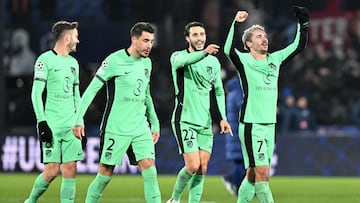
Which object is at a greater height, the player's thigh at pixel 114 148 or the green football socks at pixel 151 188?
the player's thigh at pixel 114 148

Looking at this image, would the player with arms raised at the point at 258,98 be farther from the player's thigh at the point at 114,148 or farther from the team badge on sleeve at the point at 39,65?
the team badge on sleeve at the point at 39,65

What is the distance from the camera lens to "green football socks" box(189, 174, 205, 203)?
12.9m

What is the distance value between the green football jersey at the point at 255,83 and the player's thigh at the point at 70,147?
1844 mm

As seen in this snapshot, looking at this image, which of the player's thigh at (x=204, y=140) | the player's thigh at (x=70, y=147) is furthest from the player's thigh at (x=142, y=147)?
the player's thigh at (x=204, y=140)

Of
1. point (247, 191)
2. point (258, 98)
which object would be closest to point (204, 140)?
point (247, 191)

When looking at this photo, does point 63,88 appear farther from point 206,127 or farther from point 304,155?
point 304,155

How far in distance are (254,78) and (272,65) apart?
257mm

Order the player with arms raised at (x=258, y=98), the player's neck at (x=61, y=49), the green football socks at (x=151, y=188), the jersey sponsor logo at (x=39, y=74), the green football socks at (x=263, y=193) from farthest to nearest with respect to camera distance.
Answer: the player's neck at (x=61, y=49) < the jersey sponsor logo at (x=39, y=74) < the player with arms raised at (x=258, y=98) < the green football socks at (x=263, y=193) < the green football socks at (x=151, y=188)

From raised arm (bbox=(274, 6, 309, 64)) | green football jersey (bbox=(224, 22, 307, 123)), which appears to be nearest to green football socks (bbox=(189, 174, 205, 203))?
green football jersey (bbox=(224, 22, 307, 123))

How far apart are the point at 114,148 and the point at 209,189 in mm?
6127

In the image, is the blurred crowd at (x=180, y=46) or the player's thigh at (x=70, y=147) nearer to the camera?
the player's thigh at (x=70, y=147)

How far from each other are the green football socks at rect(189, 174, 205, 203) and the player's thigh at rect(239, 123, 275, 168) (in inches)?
56.4

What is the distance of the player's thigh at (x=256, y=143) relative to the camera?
37.8 feet

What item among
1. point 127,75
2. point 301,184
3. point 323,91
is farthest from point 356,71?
point 127,75
